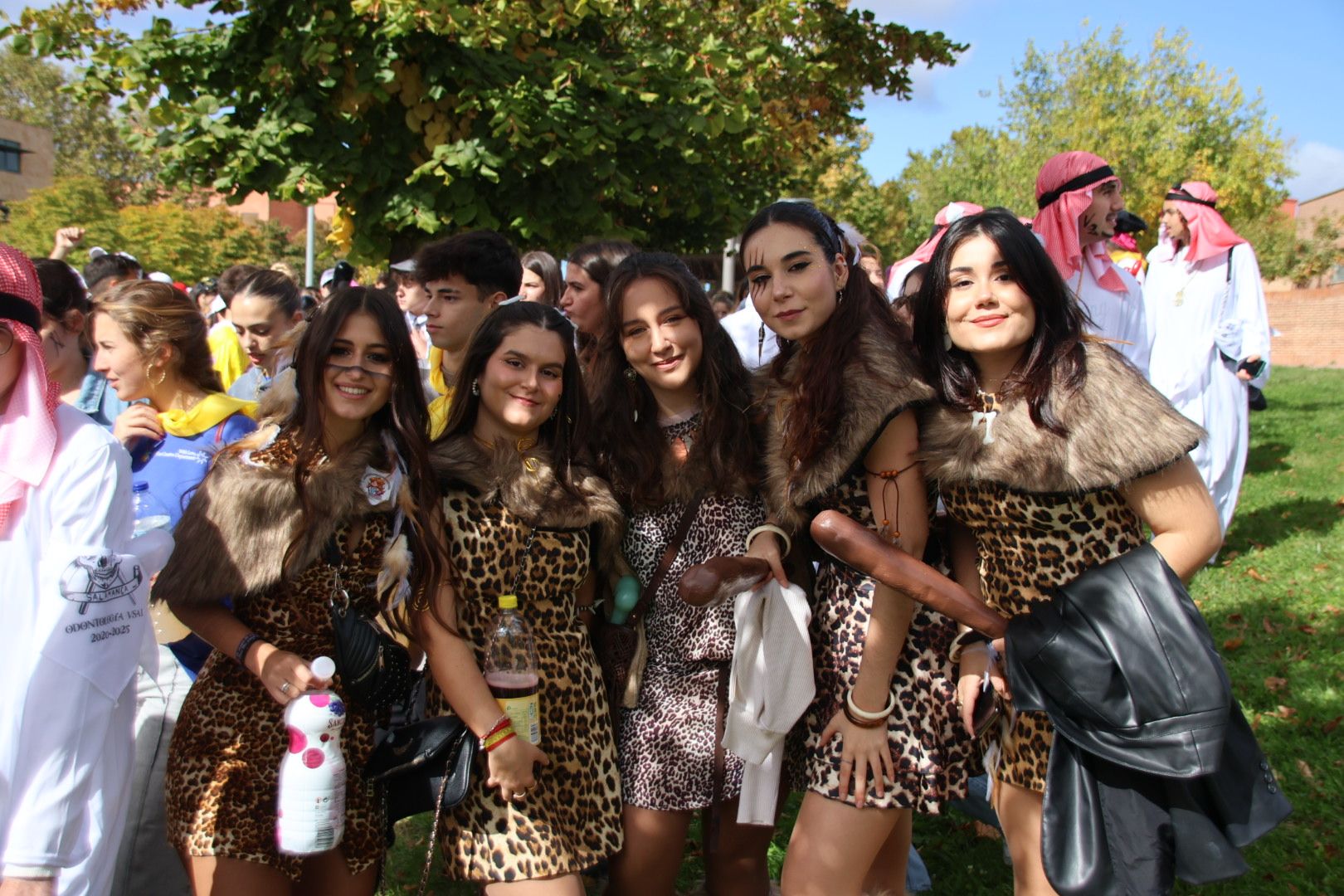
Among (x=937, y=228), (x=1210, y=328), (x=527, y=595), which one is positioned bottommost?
(x=527, y=595)

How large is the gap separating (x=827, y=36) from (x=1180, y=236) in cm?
372

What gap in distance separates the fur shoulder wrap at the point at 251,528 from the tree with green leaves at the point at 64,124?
57235 millimetres

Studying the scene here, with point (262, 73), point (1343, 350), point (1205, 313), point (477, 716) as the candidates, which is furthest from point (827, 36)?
point (1343, 350)

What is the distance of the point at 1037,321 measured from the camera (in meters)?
2.53

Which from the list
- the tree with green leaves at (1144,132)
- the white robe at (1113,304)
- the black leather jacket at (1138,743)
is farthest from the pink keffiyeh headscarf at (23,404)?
the tree with green leaves at (1144,132)

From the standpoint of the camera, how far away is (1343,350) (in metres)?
30.8

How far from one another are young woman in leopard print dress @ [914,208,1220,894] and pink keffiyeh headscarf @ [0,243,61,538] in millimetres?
2119

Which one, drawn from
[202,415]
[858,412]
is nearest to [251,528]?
[202,415]

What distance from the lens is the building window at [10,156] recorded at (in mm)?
51156

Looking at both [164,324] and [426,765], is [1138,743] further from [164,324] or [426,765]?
[164,324]

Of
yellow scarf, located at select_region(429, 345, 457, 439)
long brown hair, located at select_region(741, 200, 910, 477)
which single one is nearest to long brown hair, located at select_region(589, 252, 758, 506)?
long brown hair, located at select_region(741, 200, 910, 477)

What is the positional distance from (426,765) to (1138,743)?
1.84 meters

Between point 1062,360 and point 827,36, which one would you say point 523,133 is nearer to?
point 827,36

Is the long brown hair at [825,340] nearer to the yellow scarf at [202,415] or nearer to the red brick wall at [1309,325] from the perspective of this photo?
the yellow scarf at [202,415]
